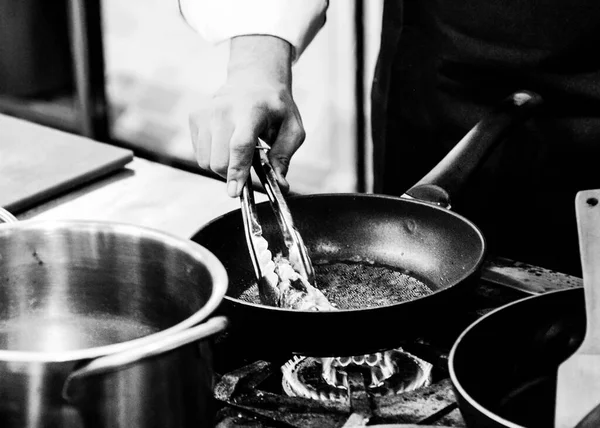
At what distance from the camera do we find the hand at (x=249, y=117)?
3.59ft

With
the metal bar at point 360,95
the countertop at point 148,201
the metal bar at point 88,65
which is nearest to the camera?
the countertop at point 148,201

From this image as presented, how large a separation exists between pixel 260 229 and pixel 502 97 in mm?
516

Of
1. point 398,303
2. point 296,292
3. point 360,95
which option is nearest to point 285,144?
point 296,292

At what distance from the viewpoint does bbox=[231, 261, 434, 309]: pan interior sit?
1059 mm

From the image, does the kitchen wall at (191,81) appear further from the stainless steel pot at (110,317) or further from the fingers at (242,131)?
the stainless steel pot at (110,317)

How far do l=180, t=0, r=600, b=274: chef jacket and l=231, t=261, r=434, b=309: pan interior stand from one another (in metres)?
0.34

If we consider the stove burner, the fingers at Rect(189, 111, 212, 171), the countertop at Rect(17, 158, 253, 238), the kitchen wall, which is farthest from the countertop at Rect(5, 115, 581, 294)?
the kitchen wall

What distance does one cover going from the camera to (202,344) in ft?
2.16

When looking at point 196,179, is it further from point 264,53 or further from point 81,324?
point 81,324

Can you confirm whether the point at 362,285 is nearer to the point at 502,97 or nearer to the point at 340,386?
the point at 340,386

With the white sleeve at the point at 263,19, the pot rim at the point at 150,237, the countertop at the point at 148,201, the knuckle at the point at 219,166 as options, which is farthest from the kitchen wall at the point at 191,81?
the pot rim at the point at 150,237

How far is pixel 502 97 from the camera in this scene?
1375 millimetres

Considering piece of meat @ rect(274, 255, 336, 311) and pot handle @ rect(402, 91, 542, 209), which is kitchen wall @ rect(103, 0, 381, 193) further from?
piece of meat @ rect(274, 255, 336, 311)

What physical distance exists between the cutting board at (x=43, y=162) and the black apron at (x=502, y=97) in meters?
0.49
